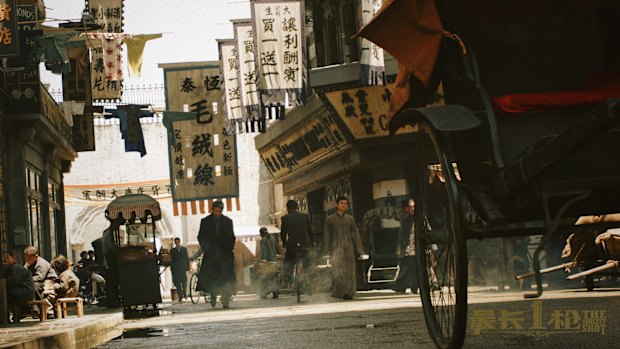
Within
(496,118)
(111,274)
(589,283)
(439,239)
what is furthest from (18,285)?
(496,118)

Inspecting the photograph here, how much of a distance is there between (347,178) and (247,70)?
562 cm

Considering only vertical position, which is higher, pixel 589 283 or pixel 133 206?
pixel 133 206

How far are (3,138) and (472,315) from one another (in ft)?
52.6

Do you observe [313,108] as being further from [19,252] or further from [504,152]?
[504,152]

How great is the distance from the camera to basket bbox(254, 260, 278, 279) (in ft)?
84.1

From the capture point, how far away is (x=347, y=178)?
29422 millimetres

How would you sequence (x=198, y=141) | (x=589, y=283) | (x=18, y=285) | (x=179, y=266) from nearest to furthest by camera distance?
(x=589, y=283)
(x=18, y=285)
(x=198, y=141)
(x=179, y=266)

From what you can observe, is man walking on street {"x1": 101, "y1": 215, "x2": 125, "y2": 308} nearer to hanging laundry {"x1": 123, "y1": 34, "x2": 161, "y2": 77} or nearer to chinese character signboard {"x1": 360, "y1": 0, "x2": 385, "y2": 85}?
chinese character signboard {"x1": 360, "y1": 0, "x2": 385, "y2": 85}

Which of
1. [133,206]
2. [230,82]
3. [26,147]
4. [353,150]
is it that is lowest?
[133,206]

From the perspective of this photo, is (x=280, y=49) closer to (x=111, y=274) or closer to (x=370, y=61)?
(x=370, y=61)

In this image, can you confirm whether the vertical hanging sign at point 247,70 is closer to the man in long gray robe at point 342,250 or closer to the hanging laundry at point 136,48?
the hanging laundry at point 136,48

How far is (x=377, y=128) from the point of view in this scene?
26.5 meters

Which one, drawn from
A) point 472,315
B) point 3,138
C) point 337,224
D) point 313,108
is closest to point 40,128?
point 3,138

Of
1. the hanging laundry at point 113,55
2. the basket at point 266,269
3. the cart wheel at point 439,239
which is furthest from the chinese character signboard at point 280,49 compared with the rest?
the cart wheel at point 439,239
